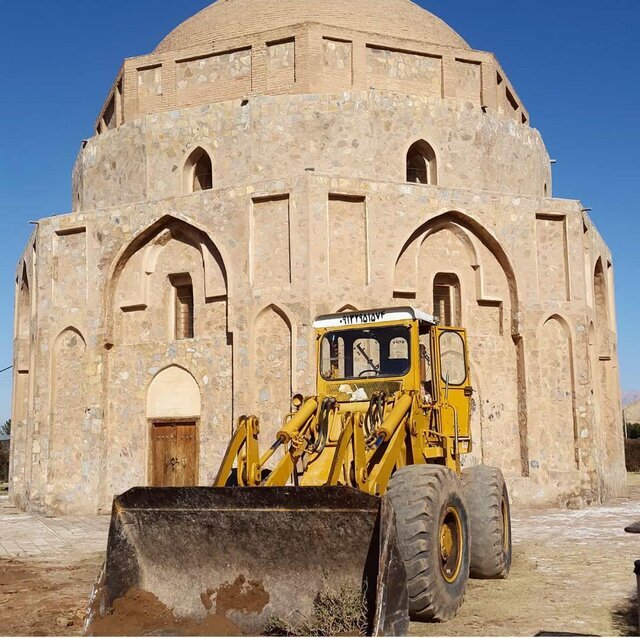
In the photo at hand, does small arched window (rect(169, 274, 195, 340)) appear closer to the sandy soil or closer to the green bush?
the sandy soil

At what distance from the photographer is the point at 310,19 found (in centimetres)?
1991

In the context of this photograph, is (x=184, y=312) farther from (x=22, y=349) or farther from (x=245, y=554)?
(x=245, y=554)

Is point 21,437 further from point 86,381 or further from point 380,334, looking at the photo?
point 380,334

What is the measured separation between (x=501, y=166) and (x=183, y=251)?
7.35 meters

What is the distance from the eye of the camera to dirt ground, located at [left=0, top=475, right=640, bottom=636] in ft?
22.5

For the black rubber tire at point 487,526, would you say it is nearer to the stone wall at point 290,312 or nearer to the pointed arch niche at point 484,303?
the stone wall at point 290,312

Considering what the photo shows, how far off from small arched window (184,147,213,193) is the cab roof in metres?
9.85

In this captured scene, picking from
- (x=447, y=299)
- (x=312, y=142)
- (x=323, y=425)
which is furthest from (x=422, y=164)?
(x=323, y=425)

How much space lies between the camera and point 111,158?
1944 centimetres

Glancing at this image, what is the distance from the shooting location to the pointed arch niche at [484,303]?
1655cm

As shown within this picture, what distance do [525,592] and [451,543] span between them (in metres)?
1.19

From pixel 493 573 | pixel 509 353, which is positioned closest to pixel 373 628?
pixel 493 573

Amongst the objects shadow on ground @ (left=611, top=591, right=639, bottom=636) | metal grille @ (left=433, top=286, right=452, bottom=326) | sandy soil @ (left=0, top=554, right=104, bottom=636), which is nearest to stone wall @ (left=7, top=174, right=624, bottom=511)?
metal grille @ (left=433, top=286, right=452, bottom=326)

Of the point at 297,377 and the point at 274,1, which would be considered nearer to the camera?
the point at 297,377
